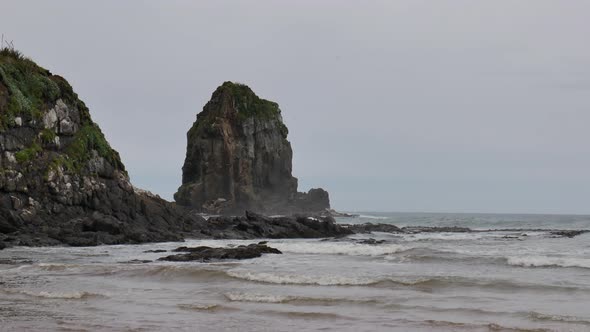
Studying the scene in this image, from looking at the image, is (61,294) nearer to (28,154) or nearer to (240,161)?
(28,154)

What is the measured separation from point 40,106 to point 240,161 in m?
60.3

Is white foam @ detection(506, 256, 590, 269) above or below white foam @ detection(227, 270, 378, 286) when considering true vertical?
above

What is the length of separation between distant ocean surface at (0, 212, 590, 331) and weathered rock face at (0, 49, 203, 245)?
29.7 feet

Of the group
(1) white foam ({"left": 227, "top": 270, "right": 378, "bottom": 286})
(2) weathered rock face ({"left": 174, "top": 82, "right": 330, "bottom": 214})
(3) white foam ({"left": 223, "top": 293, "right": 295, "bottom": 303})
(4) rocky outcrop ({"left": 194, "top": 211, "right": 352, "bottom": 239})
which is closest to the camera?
(3) white foam ({"left": 223, "top": 293, "right": 295, "bottom": 303})

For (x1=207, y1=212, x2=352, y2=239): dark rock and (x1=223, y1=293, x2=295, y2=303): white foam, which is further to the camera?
(x1=207, y1=212, x2=352, y2=239): dark rock

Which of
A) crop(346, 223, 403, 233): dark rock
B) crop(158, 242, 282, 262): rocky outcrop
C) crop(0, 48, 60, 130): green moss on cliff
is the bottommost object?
crop(158, 242, 282, 262): rocky outcrop

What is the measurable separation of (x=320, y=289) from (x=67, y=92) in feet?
108

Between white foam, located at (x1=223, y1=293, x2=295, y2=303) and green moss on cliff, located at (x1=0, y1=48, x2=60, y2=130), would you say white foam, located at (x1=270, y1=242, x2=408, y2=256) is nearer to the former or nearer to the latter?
white foam, located at (x1=223, y1=293, x2=295, y2=303)

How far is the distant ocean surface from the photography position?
13312 mm

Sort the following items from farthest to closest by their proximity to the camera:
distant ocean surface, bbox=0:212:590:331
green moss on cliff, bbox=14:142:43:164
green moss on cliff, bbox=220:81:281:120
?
green moss on cliff, bbox=220:81:281:120, green moss on cliff, bbox=14:142:43:164, distant ocean surface, bbox=0:212:590:331

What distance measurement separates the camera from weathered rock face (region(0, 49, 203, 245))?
3675 cm

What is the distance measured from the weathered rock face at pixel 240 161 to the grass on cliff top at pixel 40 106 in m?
49.1

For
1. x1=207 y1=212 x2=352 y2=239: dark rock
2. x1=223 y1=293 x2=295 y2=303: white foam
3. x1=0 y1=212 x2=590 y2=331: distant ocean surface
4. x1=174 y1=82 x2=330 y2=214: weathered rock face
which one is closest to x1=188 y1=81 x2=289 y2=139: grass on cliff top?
x1=174 y1=82 x2=330 y2=214: weathered rock face

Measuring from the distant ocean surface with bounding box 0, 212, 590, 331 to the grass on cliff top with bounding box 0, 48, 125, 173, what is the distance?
14380mm
